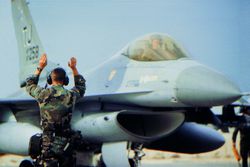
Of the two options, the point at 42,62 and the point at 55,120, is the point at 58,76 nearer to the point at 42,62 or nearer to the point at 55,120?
the point at 42,62

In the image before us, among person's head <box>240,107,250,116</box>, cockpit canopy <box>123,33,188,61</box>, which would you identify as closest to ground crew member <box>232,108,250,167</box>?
person's head <box>240,107,250,116</box>

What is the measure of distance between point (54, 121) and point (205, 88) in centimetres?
189

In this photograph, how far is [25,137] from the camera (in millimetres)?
5930

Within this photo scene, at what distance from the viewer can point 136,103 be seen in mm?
5887

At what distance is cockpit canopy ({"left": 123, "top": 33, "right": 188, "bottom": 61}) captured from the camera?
19.9 ft

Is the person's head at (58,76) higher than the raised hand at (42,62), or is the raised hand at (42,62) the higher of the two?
the raised hand at (42,62)

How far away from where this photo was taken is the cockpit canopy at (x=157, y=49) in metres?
6.07

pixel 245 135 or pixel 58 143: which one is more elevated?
pixel 58 143

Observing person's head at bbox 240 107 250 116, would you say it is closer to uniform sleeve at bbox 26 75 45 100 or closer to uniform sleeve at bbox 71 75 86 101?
uniform sleeve at bbox 71 75 86 101

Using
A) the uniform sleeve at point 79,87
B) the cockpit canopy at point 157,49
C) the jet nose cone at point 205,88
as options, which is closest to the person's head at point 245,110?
the cockpit canopy at point 157,49

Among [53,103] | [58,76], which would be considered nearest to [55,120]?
[53,103]

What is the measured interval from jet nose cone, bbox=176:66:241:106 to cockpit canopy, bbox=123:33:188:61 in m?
0.58

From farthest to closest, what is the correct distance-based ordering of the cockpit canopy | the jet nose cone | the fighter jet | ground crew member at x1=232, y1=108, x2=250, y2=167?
ground crew member at x1=232, y1=108, x2=250, y2=167 → the cockpit canopy → the fighter jet → the jet nose cone

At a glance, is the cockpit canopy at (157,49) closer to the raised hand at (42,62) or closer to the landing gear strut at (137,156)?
the landing gear strut at (137,156)
